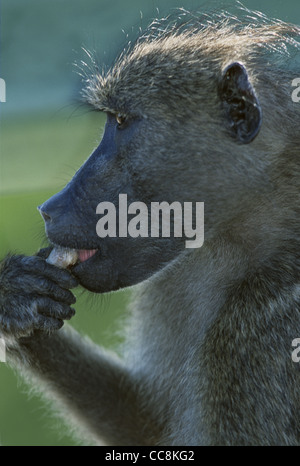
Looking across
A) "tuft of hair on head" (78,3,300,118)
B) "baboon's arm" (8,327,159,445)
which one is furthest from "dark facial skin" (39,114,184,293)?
"baboon's arm" (8,327,159,445)

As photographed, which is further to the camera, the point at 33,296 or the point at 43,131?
the point at 43,131

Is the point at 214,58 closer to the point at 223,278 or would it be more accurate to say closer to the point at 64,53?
the point at 223,278

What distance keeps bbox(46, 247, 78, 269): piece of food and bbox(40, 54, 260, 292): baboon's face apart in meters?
0.03

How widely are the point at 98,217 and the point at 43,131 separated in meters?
3.13

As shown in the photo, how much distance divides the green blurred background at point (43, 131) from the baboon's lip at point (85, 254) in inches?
18.0

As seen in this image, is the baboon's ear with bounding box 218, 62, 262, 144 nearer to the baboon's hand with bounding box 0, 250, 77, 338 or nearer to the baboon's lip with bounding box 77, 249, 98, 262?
the baboon's lip with bounding box 77, 249, 98, 262

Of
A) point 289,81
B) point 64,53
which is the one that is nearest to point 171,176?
point 289,81

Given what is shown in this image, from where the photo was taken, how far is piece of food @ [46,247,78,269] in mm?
2738

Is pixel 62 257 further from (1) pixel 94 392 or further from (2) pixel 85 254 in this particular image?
(1) pixel 94 392

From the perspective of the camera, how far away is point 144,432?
3.42 metres

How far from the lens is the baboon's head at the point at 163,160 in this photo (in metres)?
2.65

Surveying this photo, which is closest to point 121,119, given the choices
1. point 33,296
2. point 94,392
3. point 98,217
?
point 98,217

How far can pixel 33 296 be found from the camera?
110 inches

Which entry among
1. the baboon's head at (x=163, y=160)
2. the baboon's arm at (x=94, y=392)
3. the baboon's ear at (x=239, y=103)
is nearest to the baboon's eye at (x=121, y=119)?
the baboon's head at (x=163, y=160)
